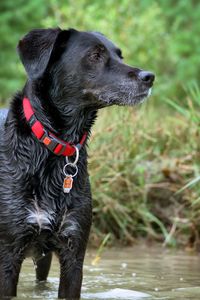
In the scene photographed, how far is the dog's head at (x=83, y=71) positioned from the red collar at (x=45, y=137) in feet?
0.67

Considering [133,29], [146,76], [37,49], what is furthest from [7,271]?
[133,29]

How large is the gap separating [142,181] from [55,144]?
3.16 metres

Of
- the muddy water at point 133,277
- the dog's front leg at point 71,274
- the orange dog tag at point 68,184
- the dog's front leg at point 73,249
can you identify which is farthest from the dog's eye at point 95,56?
the muddy water at point 133,277

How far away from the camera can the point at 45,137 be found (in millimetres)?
4930

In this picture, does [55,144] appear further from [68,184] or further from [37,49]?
[37,49]

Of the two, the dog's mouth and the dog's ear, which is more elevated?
the dog's ear

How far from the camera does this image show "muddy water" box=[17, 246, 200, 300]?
547 cm

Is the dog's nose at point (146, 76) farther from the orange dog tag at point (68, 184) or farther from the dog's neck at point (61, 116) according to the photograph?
the orange dog tag at point (68, 184)

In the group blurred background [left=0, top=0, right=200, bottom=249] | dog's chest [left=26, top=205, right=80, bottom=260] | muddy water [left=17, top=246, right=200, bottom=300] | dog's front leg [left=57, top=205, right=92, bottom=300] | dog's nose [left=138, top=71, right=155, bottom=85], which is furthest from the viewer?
blurred background [left=0, top=0, right=200, bottom=249]

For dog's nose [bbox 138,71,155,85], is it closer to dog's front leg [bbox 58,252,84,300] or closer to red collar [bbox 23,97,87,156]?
red collar [bbox 23,97,87,156]

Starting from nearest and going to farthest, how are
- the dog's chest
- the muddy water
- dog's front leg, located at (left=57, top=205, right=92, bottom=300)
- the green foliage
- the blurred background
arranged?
1. the dog's chest
2. dog's front leg, located at (left=57, top=205, right=92, bottom=300)
3. the muddy water
4. the blurred background
5. the green foliage

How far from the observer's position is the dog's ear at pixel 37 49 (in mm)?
4910

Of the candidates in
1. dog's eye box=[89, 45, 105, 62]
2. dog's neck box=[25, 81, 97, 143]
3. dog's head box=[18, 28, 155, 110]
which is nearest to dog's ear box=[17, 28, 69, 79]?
dog's head box=[18, 28, 155, 110]

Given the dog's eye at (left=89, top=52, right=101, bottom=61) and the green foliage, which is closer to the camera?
the dog's eye at (left=89, top=52, right=101, bottom=61)
